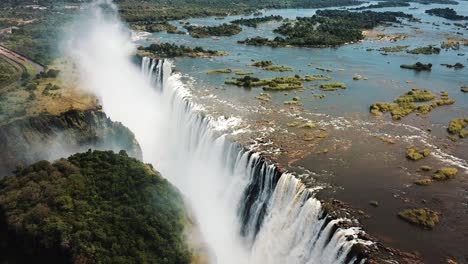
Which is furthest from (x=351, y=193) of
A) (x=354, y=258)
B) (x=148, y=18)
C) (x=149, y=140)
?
(x=148, y=18)

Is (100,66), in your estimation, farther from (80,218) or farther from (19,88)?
(80,218)

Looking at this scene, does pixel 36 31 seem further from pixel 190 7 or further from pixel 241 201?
pixel 241 201

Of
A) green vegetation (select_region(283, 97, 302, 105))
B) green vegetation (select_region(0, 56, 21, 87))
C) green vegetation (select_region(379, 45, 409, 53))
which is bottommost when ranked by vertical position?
green vegetation (select_region(0, 56, 21, 87))

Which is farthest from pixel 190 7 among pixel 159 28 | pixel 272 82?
pixel 272 82

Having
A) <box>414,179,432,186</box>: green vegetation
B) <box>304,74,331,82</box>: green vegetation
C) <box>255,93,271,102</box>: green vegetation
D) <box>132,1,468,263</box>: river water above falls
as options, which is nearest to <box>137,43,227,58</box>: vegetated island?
<box>132,1,468,263</box>: river water above falls

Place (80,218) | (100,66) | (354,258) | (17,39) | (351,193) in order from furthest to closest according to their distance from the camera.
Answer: (17,39), (100,66), (351,193), (80,218), (354,258)

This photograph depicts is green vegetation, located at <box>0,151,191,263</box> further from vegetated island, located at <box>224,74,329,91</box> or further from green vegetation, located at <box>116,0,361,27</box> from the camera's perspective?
green vegetation, located at <box>116,0,361,27</box>
